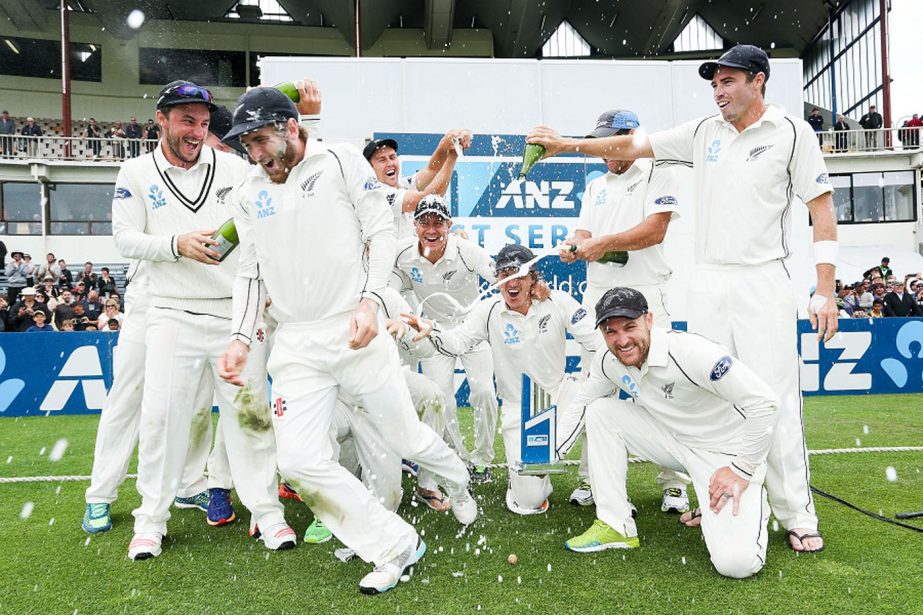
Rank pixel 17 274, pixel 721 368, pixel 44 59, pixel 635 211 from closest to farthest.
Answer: pixel 721 368 < pixel 635 211 < pixel 17 274 < pixel 44 59

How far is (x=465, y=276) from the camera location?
240 inches

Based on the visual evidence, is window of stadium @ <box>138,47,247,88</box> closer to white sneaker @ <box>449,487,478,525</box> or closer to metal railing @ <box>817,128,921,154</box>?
metal railing @ <box>817,128,921,154</box>

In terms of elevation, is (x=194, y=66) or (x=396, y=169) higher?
(x=194, y=66)

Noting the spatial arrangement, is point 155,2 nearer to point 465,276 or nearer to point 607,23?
point 607,23

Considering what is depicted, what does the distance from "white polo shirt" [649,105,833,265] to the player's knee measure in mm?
1559

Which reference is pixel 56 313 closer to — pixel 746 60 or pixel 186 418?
pixel 186 418

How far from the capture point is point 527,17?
30844 millimetres

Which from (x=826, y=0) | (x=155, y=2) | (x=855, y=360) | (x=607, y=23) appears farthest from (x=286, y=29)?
(x=855, y=360)

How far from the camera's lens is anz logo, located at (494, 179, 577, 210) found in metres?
11.2

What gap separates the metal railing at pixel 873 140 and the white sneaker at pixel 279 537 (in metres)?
29.8

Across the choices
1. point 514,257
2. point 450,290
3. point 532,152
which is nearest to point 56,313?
point 450,290

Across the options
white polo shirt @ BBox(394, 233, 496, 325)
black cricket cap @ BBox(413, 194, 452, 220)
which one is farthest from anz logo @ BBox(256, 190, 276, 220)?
white polo shirt @ BBox(394, 233, 496, 325)

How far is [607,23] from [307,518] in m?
35.4

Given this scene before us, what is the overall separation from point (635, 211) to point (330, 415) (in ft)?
8.51
